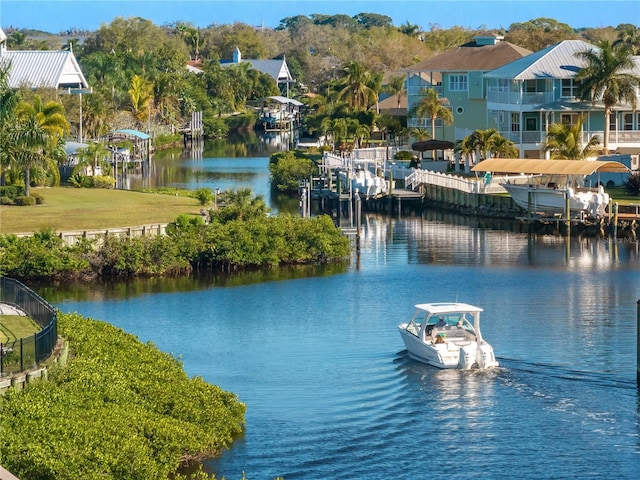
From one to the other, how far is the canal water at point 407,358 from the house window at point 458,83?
3516 cm

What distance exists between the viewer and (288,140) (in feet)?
472

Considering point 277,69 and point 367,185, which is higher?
point 277,69

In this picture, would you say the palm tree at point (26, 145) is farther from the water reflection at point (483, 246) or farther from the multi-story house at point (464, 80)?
the multi-story house at point (464, 80)

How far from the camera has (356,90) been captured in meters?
119

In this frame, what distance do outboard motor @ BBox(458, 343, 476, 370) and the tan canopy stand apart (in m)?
35.7

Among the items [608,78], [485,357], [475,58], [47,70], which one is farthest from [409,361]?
[47,70]

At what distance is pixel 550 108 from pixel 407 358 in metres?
50.3

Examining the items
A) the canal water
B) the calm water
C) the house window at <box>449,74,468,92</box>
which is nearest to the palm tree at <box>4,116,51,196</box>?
the canal water

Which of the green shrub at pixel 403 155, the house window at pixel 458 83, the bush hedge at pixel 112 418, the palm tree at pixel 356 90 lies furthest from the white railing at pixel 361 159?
the bush hedge at pixel 112 418

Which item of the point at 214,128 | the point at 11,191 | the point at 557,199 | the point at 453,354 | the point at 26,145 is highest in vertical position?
the point at 214,128

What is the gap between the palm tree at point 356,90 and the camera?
119m

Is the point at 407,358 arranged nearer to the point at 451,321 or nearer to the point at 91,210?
the point at 451,321

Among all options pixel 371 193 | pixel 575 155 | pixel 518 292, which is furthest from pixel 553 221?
pixel 518 292

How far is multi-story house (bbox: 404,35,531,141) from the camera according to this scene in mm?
100062
